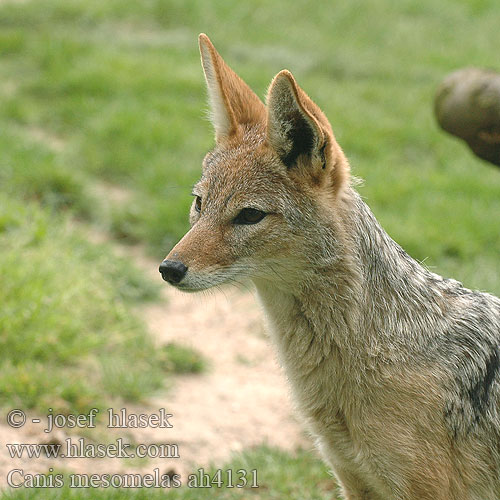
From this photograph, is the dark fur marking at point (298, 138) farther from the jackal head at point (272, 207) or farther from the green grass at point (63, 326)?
the green grass at point (63, 326)

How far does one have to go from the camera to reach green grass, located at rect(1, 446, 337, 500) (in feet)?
14.7

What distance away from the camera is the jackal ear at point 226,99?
157 inches

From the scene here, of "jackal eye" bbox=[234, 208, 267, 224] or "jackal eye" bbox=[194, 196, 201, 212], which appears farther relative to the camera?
"jackal eye" bbox=[194, 196, 201, 212]

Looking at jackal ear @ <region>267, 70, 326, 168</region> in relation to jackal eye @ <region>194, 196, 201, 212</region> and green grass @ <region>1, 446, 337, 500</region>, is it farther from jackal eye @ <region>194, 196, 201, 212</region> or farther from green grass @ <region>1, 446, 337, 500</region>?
green grass @ <region>1, 446, 337, 500</region>

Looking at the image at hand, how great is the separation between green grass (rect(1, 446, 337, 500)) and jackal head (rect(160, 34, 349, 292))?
5.37 ft

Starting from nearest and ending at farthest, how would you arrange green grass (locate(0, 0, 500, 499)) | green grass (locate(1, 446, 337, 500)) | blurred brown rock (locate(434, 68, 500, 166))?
1. green grass (locate(1, 446, 337, 500))
2. blurred brown rock (locate(434, 68, 500, 166))
3. green grass (locate(0, 0, 500, 499))

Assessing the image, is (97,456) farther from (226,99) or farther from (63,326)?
(226,99)

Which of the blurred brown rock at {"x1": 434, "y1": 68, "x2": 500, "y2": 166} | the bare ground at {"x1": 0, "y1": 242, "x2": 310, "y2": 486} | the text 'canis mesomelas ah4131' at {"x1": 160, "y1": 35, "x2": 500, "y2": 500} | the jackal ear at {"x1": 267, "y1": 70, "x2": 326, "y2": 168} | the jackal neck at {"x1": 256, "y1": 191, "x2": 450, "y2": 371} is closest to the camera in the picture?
the jackal ear at {"x1": 267, "y1": 70, "x2": 326, "y2": 168}

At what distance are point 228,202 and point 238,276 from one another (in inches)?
14.2

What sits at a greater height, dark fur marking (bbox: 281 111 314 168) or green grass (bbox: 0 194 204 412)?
dark fur marking (bbox: 281 111 314 168)

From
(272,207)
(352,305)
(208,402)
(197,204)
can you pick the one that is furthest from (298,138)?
(208,402)

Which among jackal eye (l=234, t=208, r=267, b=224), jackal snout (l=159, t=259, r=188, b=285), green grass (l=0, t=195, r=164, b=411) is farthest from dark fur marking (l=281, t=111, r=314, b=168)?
green grass (l=0, t=195, r=164, b=411)

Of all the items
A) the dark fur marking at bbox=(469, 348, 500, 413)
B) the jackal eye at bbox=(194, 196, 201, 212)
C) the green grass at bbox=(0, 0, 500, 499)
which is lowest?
the green grass at bbox=(0, 0, 500, 499)

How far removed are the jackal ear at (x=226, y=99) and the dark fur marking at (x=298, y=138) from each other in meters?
0.35
